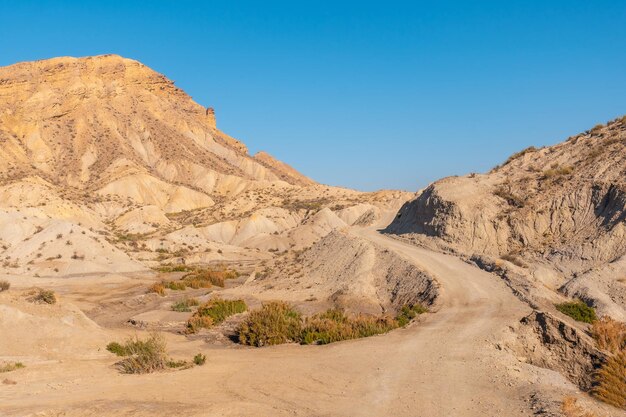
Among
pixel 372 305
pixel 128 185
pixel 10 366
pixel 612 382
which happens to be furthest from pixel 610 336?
pixel 128 185

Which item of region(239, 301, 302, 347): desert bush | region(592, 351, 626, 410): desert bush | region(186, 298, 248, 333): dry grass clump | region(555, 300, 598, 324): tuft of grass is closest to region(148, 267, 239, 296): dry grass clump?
region(186, 298, 248, 333): dry grass clump

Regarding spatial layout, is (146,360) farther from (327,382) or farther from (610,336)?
(610,336)

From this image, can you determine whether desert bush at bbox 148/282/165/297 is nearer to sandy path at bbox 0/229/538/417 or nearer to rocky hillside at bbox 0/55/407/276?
rocky hillside at bbox 0/55/407/276

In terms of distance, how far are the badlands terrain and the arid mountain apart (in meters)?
0.10

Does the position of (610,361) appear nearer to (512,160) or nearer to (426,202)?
(426,202)

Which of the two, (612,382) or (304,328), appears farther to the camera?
(304,328)

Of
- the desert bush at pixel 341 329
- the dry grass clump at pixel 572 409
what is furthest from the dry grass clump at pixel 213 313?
the dry grass clump at pixel 572 409

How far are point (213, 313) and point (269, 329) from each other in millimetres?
5936

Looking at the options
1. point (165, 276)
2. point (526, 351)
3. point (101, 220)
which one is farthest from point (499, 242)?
point (101, 220)

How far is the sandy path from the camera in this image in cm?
1054

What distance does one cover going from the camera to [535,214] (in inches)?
1081

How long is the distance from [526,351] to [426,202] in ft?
66.3

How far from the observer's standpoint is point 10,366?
14.3 m

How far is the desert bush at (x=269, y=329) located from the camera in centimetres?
1870
